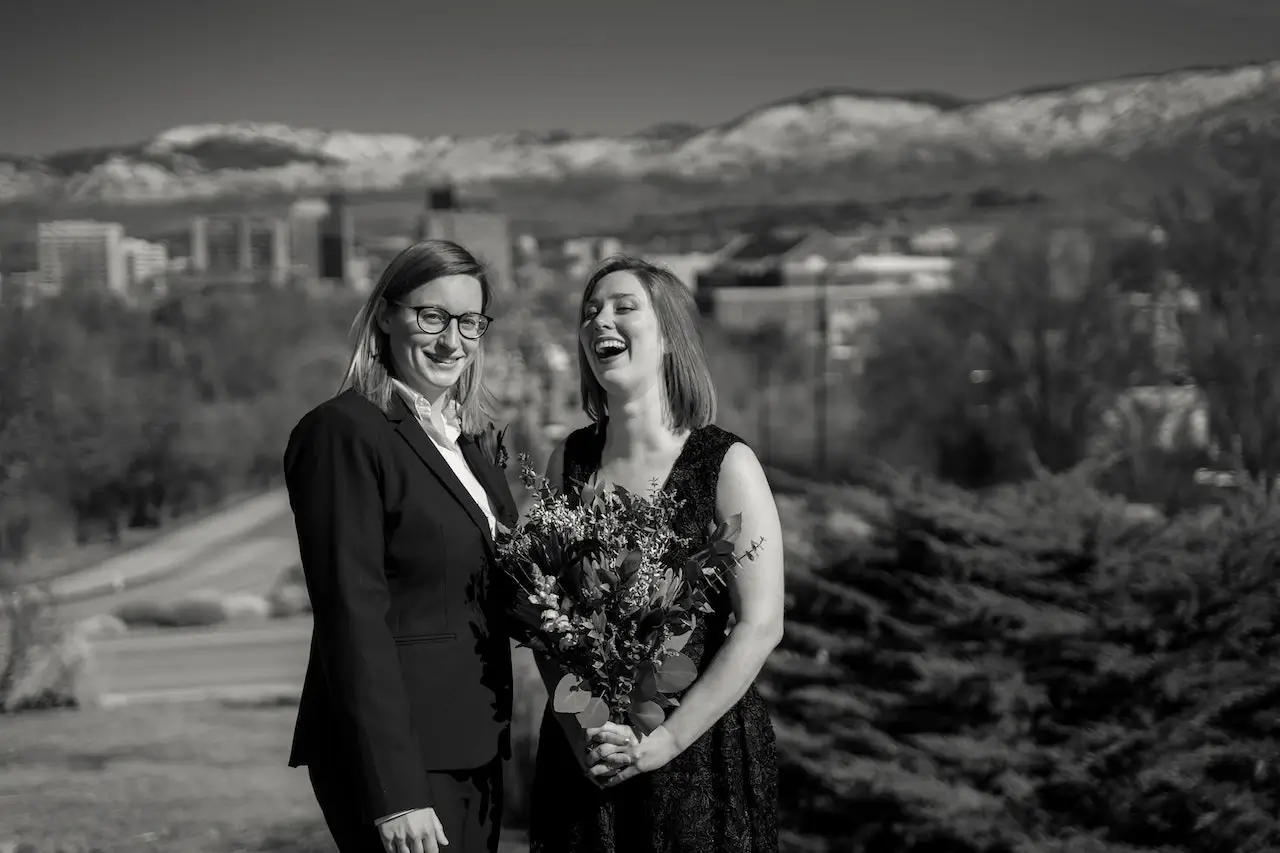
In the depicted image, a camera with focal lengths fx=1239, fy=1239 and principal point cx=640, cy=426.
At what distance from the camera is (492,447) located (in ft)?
7.45

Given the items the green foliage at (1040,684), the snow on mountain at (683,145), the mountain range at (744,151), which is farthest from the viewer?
the snow on mountain at (683,145)

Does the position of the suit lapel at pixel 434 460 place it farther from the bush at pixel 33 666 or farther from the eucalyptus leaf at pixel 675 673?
the bush at pixel 33 666

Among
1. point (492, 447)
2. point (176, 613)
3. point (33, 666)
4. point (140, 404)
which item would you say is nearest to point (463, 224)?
point (140, 404)

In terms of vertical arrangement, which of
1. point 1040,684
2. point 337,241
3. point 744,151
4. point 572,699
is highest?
Result: point 744,151

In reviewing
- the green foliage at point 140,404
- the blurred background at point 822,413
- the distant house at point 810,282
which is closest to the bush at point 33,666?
the blurred background at point 822,413

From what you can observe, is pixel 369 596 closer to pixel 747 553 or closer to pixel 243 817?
pixel 747 553

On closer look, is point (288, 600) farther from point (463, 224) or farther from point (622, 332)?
point (463, 224)

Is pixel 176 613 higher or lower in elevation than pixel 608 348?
lower

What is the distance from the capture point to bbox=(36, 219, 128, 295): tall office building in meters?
34.6

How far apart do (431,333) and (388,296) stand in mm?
94

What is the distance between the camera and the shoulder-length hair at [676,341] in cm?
217

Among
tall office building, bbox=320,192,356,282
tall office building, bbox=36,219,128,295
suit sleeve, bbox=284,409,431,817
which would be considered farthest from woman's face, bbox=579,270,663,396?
tall office building, bbox=320,192,356,282

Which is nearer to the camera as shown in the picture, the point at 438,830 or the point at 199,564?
the point at 438,830

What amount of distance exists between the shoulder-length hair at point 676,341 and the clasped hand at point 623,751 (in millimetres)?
545
